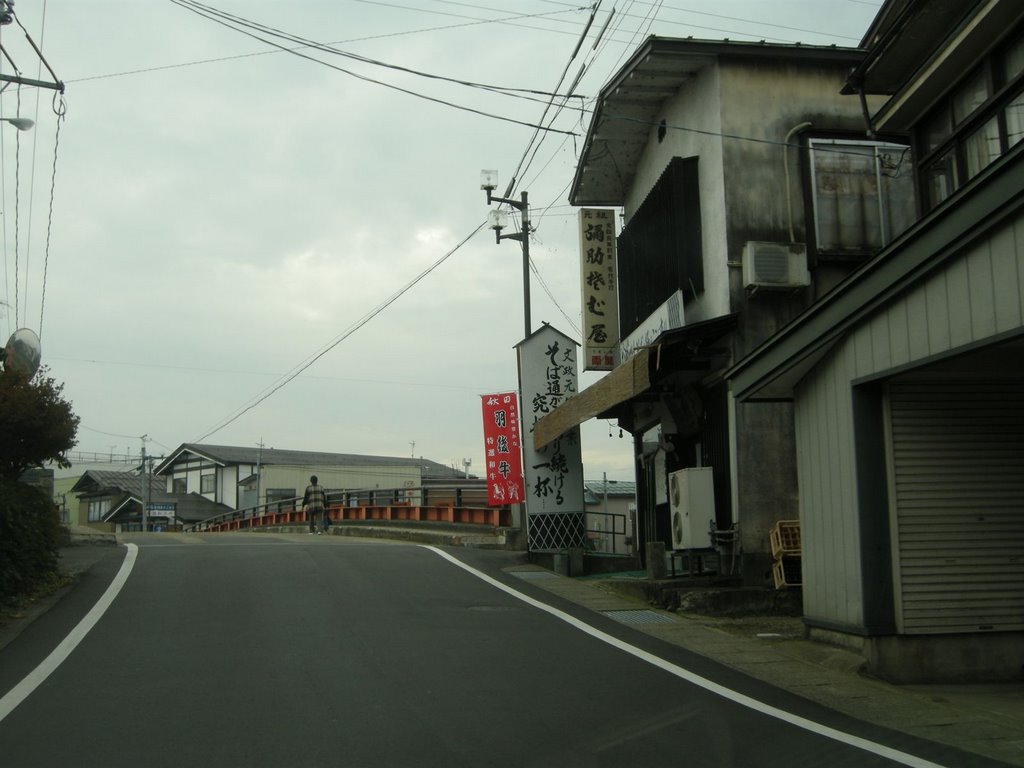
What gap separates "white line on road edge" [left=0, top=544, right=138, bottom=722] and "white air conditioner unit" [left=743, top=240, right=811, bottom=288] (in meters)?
10.2

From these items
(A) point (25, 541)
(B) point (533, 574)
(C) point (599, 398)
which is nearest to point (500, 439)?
(B) point (533, 574)

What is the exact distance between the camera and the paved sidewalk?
22.8ft

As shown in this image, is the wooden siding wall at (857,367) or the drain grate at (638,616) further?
the drain grate at (638,616)

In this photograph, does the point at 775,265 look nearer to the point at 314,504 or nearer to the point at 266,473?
the point at 314,504

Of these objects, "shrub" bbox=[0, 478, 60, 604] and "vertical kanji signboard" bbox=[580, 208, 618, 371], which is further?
"vertical kanji signboard" bbox=[580, 208, 618, 371]

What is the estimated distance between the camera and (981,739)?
22.2 ft

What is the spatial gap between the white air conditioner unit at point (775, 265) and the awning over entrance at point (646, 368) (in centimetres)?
71

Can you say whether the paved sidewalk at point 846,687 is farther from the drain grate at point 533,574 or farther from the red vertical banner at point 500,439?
the red vertical banner at point 500,439

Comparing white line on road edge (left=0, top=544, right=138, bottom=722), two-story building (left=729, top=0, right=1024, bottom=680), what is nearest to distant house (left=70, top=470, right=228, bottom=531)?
white line on road edge (left=0, top=544, right=138, bottom=722)

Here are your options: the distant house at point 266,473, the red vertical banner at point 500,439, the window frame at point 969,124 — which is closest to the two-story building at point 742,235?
the window frame at point 969,124

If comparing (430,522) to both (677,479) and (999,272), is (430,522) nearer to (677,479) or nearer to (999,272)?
(677,479)

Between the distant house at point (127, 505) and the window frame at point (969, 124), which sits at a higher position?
the window frame at point (969, 124)

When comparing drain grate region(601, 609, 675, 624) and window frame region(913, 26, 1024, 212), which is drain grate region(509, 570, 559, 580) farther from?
window frame region(913, 26, 1024, 212)

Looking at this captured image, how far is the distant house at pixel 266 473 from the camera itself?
210 ft
